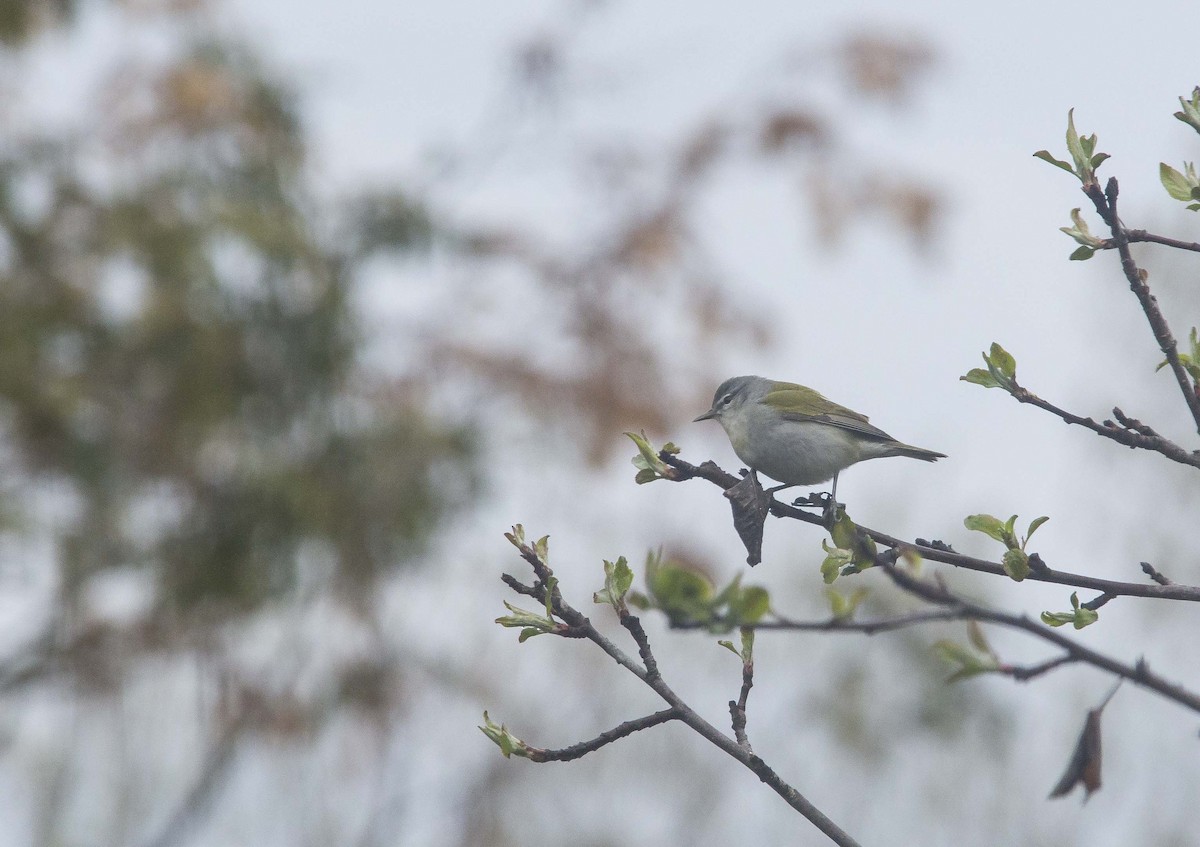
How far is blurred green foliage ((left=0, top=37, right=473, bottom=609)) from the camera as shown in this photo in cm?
825

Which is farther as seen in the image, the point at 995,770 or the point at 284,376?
the point at 995,770

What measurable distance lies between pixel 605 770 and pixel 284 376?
14.9m

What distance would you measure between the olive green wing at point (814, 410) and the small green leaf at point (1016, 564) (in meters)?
2.56

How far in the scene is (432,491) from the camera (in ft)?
30.0

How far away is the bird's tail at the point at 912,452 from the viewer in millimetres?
4376

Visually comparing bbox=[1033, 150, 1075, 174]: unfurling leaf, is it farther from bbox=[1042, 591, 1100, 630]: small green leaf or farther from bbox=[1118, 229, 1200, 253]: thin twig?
bbox=[1042, 591, 1100, 630]: small green leaf

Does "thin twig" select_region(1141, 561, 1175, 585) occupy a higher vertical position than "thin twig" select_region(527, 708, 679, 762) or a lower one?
higher

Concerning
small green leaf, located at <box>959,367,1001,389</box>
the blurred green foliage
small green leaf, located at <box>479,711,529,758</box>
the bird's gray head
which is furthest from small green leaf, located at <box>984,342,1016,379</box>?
the blurred green foliage

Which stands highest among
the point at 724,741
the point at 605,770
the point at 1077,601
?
the point at 605,770

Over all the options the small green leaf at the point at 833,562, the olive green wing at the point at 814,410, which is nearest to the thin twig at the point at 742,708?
the small green leaf at the point at 833,562

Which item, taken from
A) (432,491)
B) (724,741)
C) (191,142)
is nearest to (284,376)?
(432,491)

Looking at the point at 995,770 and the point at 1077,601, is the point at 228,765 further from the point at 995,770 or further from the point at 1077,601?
the point at 995,770

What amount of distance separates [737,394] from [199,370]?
14.3ft

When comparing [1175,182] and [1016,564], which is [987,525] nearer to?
[1016,564]
